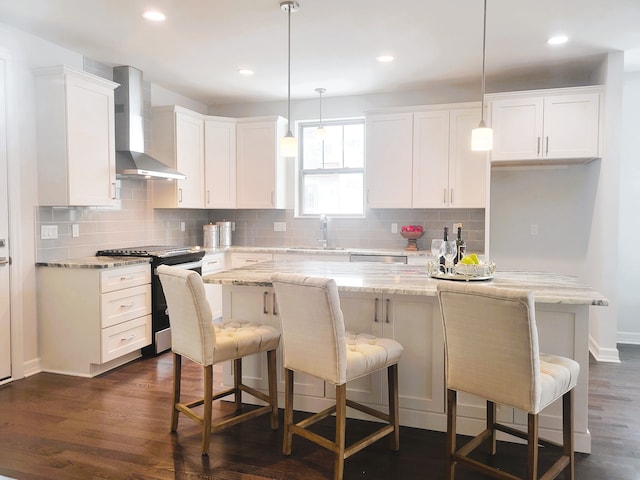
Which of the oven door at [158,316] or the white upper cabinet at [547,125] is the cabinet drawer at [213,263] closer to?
the oven door at [158,316]

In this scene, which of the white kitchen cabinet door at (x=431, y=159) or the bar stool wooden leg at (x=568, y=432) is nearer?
the bar stool wooden leg at (x=568, y=432)

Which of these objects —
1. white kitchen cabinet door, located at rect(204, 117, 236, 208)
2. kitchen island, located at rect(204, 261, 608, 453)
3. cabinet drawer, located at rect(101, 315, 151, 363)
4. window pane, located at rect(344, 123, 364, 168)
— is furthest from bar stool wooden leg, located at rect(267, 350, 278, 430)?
window pane, located at rect(344, 123, 364, 168)

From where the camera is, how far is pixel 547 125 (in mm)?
4465

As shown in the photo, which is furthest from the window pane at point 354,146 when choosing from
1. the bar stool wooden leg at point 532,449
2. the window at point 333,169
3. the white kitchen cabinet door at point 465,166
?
the bar stool wooden leg at point 532,449

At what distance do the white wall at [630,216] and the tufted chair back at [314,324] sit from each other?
12.7 feet

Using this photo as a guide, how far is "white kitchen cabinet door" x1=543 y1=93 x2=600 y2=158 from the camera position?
14.3 ft

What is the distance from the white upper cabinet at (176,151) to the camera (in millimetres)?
5086

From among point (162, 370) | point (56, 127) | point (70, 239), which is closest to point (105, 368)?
point (162, 370)

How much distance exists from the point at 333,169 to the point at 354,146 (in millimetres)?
379

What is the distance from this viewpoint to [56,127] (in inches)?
147

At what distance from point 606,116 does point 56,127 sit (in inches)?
185

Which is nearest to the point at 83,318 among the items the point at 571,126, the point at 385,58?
the point at 385,58

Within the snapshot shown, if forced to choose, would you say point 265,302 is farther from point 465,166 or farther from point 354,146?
point 354,146

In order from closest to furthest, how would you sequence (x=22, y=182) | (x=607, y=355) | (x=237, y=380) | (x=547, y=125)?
(x=237, y=380), (x=22, y=182), (x=607, y=355), (x=547, y=125)
